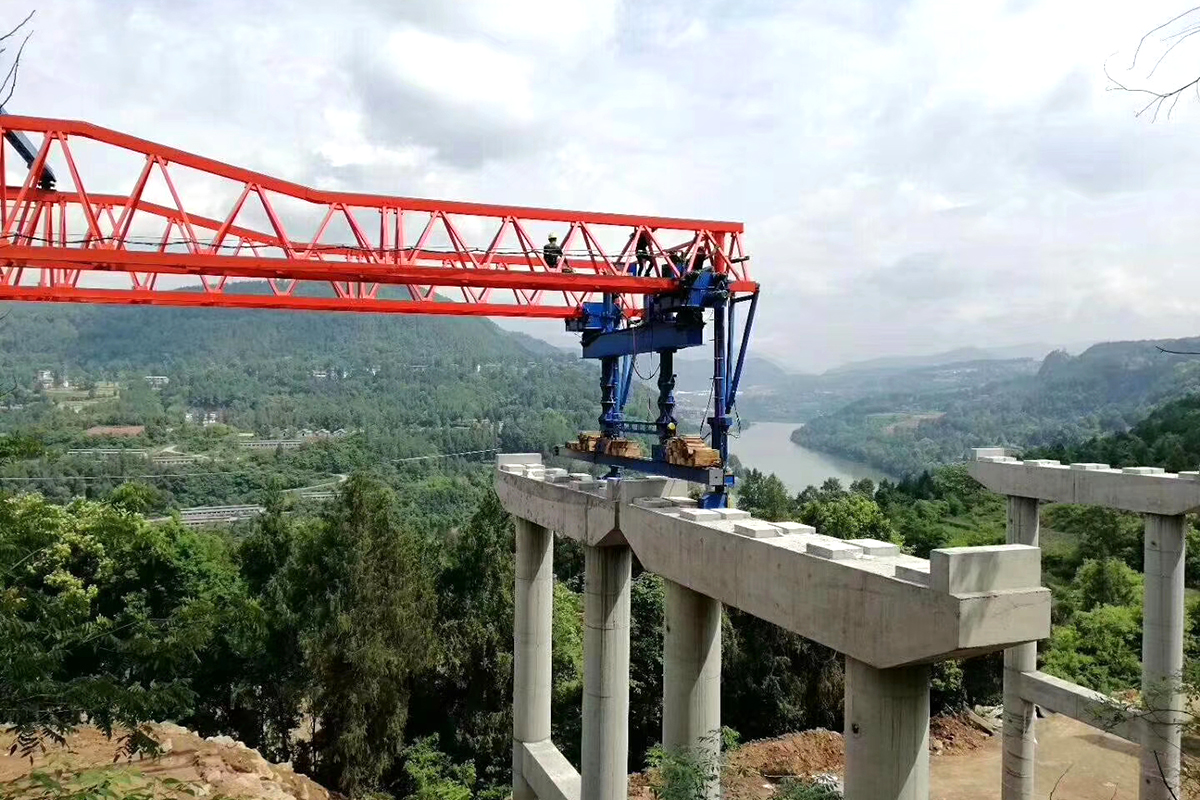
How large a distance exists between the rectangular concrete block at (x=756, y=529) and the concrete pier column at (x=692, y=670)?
174 centimetres

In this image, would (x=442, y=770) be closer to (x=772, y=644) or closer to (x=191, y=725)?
(x=191, y=725)

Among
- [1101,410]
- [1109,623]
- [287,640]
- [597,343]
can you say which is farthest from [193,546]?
[1101,410]

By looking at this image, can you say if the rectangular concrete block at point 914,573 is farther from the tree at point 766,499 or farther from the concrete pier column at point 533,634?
the tree at point 766,499

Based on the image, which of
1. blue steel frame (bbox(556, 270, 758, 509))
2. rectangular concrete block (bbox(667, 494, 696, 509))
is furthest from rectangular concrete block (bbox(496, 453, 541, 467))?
rectangular concrete block (bbox(667, 494, 696, 509))

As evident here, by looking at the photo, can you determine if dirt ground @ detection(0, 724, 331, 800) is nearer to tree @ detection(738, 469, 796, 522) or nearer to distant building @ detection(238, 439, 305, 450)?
tree @ detection(738, 469, 796, 522)

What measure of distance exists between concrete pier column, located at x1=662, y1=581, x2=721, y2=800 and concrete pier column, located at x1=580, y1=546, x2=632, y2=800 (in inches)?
81.9

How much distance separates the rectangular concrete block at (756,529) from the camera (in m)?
8.71

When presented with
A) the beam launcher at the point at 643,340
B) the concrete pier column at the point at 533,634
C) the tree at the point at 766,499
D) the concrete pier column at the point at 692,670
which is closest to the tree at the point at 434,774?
the concrete pier column at the point at 533,634

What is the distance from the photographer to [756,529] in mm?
8742

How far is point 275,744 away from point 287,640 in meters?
3.76

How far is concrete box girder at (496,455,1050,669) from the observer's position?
6.27m

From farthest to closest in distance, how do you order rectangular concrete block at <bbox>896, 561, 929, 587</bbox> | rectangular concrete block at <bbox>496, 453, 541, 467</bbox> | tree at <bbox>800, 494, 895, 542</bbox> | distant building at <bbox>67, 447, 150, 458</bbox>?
distant building at <bbox>67, 447, 150, 458</bbox>, tree at <bbox>800, 494, 895, 542</bbox>, rectangular concrete block at <bbox>496, 453, 541, 467</bbox>, rectangular concrete block at <bbox>896, 561, 929, 587</bbox>

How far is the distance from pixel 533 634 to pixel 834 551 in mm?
10159

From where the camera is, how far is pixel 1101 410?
192 meters
